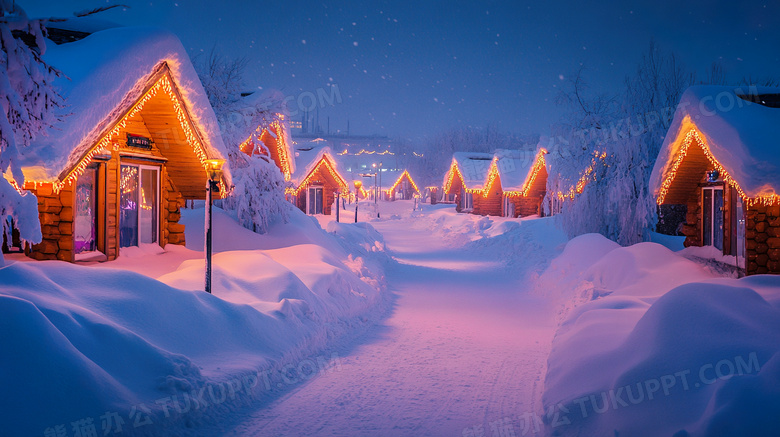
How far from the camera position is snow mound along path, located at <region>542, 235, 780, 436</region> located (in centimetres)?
414

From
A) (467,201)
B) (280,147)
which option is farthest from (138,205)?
(467,201)

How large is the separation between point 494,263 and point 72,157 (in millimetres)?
15667

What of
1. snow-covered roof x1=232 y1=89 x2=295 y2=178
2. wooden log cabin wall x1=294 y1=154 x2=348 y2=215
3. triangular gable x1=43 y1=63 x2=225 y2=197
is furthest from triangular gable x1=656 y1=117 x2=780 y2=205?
wooden log cabin wall x1=294 y1=154 x2=348 y2=215

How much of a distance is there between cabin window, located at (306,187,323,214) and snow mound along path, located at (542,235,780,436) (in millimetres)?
24833

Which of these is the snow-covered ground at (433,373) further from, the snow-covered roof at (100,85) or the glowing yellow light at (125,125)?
the snow-covered roof at (100,85)

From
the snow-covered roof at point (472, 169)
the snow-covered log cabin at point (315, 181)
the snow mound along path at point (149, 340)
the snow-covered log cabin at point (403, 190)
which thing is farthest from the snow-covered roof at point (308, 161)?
the snow-covered log cabin at point (403, 190)

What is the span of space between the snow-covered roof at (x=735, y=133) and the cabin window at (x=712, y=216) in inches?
58.9

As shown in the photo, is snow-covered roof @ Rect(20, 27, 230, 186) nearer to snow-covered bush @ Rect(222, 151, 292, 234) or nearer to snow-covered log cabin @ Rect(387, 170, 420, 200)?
snow-covered bush @ Rect(222, 151, 292, 234)

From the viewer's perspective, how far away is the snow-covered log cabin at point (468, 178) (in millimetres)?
43125

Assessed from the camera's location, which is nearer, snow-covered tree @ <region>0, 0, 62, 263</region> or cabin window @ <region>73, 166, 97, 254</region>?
snow-covered tree @ <region>0, 0, 62, 263</region>

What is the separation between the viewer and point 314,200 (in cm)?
3161

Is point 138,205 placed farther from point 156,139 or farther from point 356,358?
point 356,358

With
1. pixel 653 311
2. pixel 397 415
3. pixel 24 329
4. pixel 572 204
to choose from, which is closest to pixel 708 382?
pixel 653 311

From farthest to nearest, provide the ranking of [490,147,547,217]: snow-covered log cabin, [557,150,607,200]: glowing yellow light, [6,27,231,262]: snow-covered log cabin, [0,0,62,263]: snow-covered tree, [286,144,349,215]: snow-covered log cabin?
[490,147,547,217]: snow-covered log cabin < [286,144,349,215]: snow-covered log cabin < [557,150,607,200]: glowing yellow light < [6,27,231,262]: snow-covered log cabin < [0,0,62,263]: snow-covered tree
